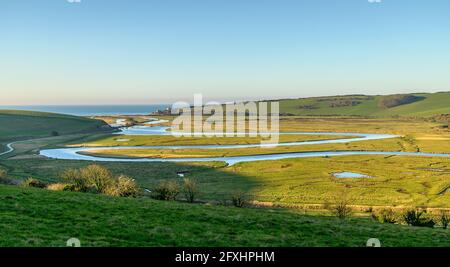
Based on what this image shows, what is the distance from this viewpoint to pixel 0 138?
550ft

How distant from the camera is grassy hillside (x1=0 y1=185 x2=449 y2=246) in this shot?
66.0 feet

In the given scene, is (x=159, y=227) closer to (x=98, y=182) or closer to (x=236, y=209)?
(x=236, y=209)

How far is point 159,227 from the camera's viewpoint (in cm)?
2259

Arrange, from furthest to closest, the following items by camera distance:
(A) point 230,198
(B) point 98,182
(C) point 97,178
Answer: (A) point 230,198, (C) point 97,178, (B) point 98,182

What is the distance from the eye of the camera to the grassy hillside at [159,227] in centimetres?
2012

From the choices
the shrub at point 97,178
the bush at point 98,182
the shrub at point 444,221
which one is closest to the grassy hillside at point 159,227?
the shrub at point 444,221

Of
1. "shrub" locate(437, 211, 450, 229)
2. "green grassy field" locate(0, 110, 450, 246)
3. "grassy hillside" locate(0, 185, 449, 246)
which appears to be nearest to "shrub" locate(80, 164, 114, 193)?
"green grassy field" locate(0, 110, 450, 246)

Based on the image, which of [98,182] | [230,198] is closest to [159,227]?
[98,182]

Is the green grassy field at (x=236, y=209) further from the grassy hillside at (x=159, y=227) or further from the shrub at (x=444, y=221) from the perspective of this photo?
the shrub at (x=444, y=221)

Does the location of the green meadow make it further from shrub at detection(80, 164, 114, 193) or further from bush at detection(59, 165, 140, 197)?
shrub at detection(80, 164, 114, 193)

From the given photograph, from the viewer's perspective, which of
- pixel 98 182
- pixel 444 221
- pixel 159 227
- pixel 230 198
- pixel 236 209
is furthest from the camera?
pixel 230 198
